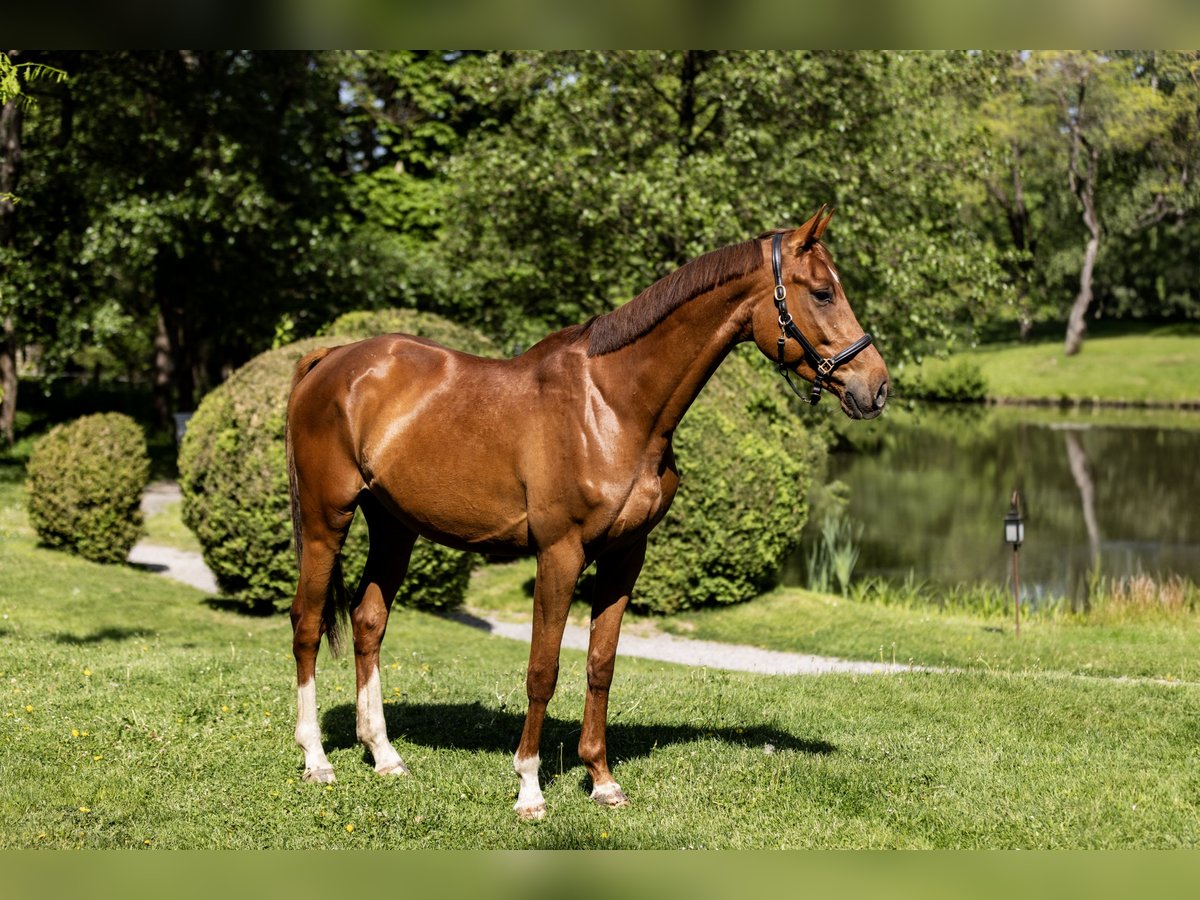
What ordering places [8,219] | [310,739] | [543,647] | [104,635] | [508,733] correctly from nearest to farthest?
[543,647]
[310,739]
[508,733]
[104,635]
[8,219]

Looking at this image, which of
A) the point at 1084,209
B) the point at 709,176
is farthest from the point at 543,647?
the point at 1084,209

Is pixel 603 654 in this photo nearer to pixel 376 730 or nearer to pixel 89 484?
pixel 376 730

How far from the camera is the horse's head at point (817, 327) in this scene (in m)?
5.32

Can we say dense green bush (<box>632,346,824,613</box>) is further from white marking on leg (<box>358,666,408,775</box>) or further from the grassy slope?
white marking on leg (<box>358,666,408,775</box>)

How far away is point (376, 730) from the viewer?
256 inches

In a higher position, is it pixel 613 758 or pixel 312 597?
pixel 312 597

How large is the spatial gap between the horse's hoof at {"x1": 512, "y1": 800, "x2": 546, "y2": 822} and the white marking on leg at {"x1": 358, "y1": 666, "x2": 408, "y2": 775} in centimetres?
97

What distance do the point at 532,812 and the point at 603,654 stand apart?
0.86 meters

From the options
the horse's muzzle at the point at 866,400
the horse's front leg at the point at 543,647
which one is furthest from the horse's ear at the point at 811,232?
the horse's front leg at the point at 543,647

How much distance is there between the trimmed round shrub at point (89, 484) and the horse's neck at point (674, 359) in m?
10.7

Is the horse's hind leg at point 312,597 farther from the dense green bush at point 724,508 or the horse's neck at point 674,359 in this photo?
the dense green bush at point 724,508

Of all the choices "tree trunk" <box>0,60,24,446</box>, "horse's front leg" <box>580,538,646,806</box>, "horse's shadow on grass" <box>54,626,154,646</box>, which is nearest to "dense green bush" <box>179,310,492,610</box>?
"horse's shadow on grass" <box>54,626,154,646</box>
